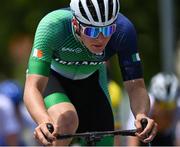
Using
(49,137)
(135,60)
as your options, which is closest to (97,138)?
(49,137)

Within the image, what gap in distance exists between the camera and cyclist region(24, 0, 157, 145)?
6664 mm

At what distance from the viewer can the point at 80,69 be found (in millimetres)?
7441

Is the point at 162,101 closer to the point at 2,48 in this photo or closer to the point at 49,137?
the point at 49,137

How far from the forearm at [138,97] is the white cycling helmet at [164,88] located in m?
2.94

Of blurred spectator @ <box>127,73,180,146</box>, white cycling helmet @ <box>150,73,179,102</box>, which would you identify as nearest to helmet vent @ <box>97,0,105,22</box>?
blurred spectator @ <box>127,73,180,146</box>

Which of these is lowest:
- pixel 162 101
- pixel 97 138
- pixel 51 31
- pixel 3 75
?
pixel 3 75

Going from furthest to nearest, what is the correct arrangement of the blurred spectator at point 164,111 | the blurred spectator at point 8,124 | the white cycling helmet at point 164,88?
the blurred spectator at point 8,124 < the white cycling helmet at point 164,88 < the blurred spectator at point 164,111

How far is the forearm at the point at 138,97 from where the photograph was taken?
6945mm

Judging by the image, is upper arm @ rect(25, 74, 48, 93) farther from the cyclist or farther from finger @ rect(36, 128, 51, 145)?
finger @ rect(36, 128, 51, 145)

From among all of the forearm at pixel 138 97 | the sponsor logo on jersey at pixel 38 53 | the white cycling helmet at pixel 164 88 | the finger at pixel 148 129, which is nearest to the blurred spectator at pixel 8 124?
the white cycling helmet at pixel 164 88

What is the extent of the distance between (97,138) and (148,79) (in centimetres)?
1007

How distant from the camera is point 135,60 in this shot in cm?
715

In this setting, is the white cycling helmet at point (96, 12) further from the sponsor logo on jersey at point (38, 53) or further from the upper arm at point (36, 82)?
the upper arm at point (36, 82)

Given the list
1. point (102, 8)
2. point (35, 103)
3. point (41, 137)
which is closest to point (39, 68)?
point (35, 103)
